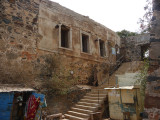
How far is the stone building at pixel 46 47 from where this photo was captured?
6805 mm

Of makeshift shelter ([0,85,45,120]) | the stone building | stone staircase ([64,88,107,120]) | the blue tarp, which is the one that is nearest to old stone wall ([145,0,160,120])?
stone staircase ([64,88,107,120])

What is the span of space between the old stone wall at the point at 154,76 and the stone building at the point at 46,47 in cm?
513

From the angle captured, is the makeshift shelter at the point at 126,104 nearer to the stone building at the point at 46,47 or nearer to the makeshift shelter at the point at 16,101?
the stone building at the point at 46,47

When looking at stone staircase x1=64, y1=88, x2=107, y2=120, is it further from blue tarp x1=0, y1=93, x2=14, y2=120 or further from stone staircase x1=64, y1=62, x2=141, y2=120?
blue tarp x1=0, y1=93, x2=14, y2=120

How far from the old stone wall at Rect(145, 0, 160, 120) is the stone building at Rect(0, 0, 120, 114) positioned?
5131 millimetres

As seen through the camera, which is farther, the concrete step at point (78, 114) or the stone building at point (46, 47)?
the stone building at point (46, 47)

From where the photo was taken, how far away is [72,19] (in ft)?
33.3

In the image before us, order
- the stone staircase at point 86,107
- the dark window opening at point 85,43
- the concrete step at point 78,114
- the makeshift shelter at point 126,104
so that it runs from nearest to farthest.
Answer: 1. the makeshift shelter at point 126,104
2. the concrete step at point 78,114
3. the stone staircase at point 86,107
4. the dark window opening at point 85,43

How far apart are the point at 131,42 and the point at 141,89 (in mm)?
8933

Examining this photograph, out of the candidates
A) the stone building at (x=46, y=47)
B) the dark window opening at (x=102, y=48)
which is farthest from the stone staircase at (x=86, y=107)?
the dark window opening at (x=102, y=48)

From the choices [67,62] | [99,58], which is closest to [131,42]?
[99,58]

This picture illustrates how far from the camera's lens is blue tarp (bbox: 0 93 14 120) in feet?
17.0

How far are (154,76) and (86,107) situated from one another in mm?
4719

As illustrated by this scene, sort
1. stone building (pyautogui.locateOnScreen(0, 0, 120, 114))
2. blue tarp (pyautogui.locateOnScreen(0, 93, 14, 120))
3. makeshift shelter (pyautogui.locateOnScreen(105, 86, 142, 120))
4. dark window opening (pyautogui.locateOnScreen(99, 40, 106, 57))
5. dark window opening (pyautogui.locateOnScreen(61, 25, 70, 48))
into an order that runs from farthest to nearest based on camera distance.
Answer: dark window opening (pyautogui.locateOnScreen(99, 40, 106, 57)) < dark window opening (pyautogui.locateOnScreen(61, 25, 70, 48)) < stone building (pyautogui.locateOnScreen(0, 0, 120, 114)) < makeshift shelter (pyautogui.locateOnScreen(105, 86, 142, 120)) < blue tarp (pyautogui.locateOnScreen(0, 93, 14, 120))
